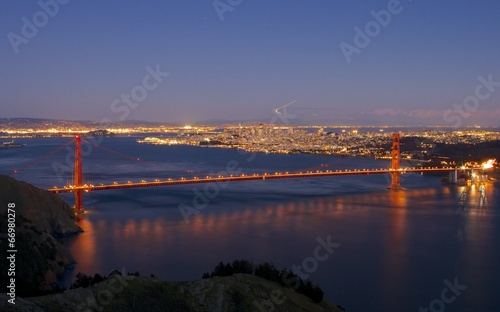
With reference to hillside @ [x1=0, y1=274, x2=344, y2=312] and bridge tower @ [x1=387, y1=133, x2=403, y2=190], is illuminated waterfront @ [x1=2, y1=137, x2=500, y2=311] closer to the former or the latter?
bridge tower @ [x1=387, y1=133, x2=403, y2=190]

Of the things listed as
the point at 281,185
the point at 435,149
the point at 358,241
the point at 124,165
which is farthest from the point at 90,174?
the point at 435,149

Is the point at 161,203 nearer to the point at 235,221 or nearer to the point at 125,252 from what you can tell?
the point at 235,221

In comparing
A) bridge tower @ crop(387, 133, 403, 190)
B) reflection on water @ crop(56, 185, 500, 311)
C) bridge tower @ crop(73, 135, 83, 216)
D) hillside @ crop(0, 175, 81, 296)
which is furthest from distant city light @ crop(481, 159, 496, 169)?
hillside @ crop(0, 175, 81, 296)

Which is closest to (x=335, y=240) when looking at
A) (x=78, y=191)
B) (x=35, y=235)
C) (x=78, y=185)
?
(x=35, y=235)
